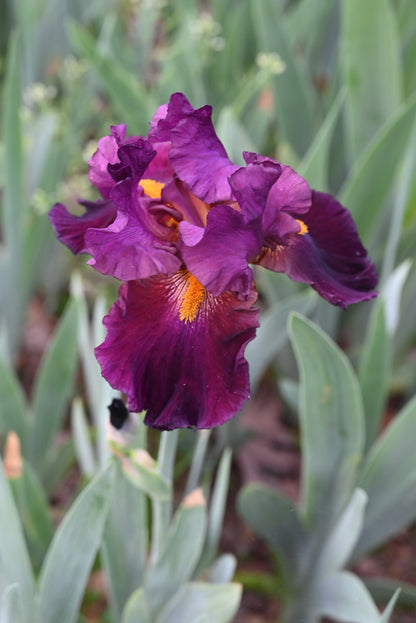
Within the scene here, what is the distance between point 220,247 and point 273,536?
26.4 inches

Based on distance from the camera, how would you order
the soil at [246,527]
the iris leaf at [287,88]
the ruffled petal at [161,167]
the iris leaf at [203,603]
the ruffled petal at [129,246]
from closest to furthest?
the ruffled petal at [129,246], the ruffled petal at [161,167], the iris leaf at [203,603], the soil at [246,527], the iris leaf at [287,88]

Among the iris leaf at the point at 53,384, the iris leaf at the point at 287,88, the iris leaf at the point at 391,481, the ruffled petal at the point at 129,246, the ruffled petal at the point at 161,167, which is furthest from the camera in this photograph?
the iris leaf at the point at 287,88

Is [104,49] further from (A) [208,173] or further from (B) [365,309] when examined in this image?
(A) [208,173]

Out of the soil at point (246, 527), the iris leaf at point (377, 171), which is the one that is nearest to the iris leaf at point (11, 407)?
the soil at point (246, 527)

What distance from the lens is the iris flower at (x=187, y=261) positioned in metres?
0.51

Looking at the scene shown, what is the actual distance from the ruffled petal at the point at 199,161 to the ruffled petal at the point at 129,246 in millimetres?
47

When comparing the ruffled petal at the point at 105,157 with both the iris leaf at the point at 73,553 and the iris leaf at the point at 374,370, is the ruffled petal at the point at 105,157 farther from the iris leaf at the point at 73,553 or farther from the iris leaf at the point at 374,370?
the iris leaf at the point at 374,370

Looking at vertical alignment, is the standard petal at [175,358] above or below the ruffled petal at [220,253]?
below

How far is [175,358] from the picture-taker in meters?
0.53

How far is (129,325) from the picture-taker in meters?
0.53

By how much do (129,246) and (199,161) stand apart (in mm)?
104

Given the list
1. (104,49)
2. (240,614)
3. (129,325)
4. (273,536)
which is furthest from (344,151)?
(129,325)

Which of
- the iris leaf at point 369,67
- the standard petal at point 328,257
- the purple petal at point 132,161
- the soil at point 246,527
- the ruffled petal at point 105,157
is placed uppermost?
the iris leaf at point 369,67

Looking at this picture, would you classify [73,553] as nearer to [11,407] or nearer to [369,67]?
[11,407]
